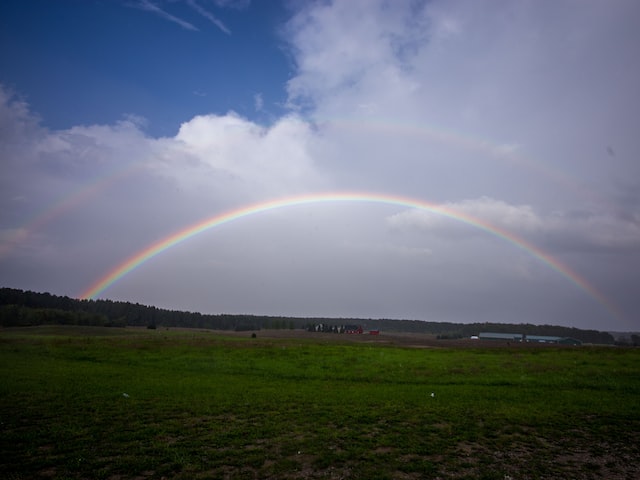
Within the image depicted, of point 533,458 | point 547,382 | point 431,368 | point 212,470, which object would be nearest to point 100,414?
point 212,470

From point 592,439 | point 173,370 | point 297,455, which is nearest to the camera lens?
point 297,455

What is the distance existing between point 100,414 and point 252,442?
8.27m

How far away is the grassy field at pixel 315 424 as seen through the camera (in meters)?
12.1

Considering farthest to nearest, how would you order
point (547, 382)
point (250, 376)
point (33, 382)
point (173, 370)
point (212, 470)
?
point (173, 370) → point (250, 376) → point (547, 382) → point (33, 382) → point (212, 470)

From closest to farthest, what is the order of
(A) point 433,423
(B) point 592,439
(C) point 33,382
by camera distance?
(B) point 592,439 < (A) point 433,423 < (C) point 33,382

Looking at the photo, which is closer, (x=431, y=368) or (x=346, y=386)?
(x=346, y=386)

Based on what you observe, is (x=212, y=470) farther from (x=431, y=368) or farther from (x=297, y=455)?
(x=431, y=368)

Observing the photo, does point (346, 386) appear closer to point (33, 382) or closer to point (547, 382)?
point (547, 382)

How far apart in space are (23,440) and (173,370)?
23.1m

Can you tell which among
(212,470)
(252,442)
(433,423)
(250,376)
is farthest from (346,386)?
(212,470)

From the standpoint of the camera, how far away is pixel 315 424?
1717cm

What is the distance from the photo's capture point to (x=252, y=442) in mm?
14383

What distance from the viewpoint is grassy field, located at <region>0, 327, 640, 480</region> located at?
477 inches

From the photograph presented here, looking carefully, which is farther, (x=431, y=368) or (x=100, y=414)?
(x=431, y=368)
